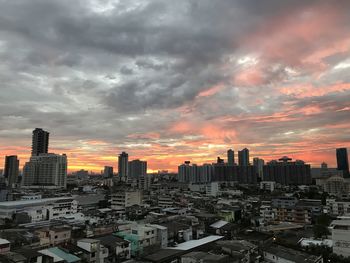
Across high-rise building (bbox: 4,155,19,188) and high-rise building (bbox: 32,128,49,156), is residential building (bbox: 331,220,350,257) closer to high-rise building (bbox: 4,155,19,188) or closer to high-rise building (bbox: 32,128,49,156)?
high-rise building (bbox: 32,128,49,156)

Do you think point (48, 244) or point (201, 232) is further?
point (201, 232)

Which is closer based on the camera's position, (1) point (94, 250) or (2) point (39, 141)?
(1) point (94, 250)

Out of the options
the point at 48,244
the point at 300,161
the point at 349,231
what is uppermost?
the point at 300,161

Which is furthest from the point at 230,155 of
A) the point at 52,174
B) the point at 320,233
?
the point at 320,233

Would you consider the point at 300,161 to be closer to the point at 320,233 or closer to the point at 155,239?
the point at 320,233

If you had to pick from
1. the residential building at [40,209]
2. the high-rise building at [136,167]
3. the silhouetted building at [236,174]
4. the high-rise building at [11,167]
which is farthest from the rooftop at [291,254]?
the high-rise building at [136,167]

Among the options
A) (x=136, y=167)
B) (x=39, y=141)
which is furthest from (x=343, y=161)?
(x=39, y=141)

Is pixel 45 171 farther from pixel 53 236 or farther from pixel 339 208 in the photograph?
pixel 339 208

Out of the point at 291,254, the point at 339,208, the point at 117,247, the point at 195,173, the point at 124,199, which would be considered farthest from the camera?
the point at 195,173
